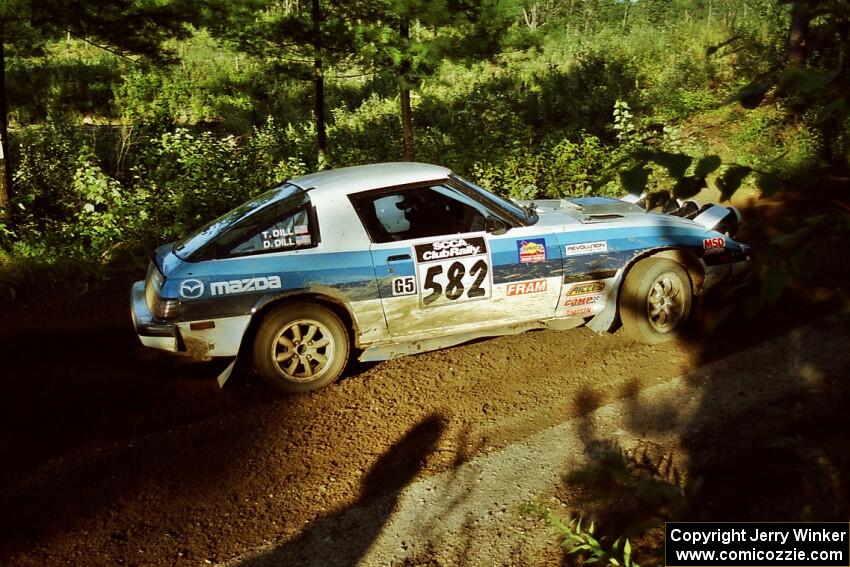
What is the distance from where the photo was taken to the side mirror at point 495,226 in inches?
212

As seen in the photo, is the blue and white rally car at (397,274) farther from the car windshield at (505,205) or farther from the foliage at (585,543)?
the foliage at (585,543)

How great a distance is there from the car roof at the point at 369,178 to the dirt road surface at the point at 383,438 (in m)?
1.52

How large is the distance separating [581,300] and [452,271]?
1191 millimetres

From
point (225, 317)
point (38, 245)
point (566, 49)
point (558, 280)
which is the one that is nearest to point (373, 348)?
point (225, 317)

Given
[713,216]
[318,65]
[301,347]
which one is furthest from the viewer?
[318,65]

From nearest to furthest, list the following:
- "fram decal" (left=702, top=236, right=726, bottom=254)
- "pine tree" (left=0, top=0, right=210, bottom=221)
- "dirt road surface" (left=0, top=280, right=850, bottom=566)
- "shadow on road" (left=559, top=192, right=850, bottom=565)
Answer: "shadow on road" (left=559, top=192, right=850, bottom=565) < "dirt road surface" (left=0, top=280, right=850, bottom=566) < "fram decal" (left=702, top=236, right=726, bottom=254) < "pine tree" (left=0, top=0, right=210, bottom=221)

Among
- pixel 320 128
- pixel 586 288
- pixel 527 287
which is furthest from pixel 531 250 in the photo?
pixel 320 128

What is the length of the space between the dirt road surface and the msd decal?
2.01 feet

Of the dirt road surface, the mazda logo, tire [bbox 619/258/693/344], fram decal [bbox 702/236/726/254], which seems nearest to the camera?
the dirt road surface

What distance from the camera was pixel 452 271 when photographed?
5.26m

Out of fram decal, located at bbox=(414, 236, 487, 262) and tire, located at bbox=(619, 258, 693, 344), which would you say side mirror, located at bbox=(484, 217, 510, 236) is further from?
tire, located at bbox=(619, 258, 693, 344)

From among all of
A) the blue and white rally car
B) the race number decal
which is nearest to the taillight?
the blue and white rally car

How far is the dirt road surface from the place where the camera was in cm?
364

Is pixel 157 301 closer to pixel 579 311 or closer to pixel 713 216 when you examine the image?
pixel 579 311
